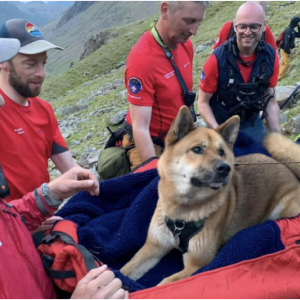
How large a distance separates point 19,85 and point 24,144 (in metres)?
0.60

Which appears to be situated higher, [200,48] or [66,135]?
[66,135]

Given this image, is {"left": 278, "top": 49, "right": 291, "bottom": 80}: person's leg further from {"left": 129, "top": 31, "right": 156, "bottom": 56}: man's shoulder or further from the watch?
the watch

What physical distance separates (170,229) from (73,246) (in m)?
0.99

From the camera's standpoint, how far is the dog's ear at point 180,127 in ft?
10.3

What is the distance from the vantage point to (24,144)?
136 inches

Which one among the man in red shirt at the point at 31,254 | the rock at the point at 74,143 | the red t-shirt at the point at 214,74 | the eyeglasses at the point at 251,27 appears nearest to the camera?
the man in red shirt at the point at 31,254

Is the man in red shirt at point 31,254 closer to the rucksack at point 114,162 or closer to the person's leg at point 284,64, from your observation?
the rucksack at point 114,162

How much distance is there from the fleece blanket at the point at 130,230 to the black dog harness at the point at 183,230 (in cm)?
28

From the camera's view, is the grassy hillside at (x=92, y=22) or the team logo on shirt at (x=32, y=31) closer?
the team logo on shirt at (x=32, y=31)

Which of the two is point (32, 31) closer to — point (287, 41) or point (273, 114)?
point (273, 114)

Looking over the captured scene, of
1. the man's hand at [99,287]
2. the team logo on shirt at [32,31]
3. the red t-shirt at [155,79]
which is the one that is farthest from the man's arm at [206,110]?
the man's hand at [99,287]

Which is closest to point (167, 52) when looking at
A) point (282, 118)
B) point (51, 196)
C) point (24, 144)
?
point (24, 144)

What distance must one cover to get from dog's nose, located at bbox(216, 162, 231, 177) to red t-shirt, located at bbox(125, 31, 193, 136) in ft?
4.83

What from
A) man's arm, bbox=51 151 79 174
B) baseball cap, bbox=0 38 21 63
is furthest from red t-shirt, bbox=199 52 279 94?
baseball cap, bbox=0 38 21 63
